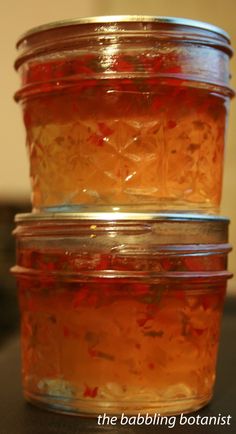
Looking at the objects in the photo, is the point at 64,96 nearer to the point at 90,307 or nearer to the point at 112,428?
the point at 90,307

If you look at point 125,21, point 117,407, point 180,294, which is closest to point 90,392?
point 117,407

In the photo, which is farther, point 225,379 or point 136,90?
point 225,379

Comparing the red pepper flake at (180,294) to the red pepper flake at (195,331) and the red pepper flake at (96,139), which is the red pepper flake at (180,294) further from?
the red pepper flake at (96,139)

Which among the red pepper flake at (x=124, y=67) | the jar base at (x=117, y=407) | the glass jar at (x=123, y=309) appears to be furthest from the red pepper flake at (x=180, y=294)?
the red pepper flake at (x=124, y=67)

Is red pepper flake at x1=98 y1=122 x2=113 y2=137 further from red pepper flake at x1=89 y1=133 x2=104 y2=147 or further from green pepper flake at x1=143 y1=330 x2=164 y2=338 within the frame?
green pepper flake at x1=143 y1=330 x2=164 y2=338

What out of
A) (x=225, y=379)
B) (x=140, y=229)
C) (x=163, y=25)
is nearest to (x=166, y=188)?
(x=140, y=229)

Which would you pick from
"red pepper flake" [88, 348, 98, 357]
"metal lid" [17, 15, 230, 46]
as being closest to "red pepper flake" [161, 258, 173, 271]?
"red pepper flake" [88, 348, 98, 357]

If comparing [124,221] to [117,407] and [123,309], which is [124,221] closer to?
[123,309]
